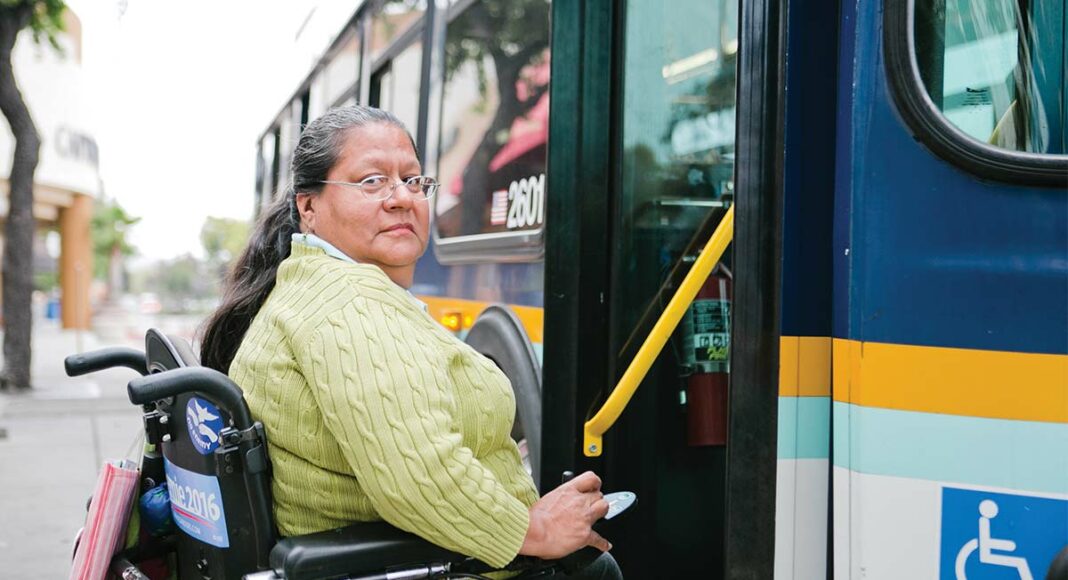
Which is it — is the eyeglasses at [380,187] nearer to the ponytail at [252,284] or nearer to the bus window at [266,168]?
the ponytail at [252,284]

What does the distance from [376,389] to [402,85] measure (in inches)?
150

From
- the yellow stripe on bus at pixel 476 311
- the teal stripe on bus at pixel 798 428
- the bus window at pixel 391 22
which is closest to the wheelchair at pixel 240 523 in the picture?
the teal stripe on bus at pixel 798 428

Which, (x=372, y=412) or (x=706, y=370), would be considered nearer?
(x=372, y=412)

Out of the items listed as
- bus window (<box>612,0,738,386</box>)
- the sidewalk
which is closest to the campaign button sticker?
bus window (<box>612,0,738,386</box>)

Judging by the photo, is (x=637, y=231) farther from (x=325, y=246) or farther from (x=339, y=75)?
(x=339, y=75)

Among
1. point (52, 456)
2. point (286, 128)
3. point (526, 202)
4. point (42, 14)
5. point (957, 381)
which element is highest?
point (42, 14)

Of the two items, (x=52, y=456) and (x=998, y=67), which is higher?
(x=998, y=67)

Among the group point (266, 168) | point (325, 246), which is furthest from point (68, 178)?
point (325, 246)

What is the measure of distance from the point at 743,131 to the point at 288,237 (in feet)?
3.24

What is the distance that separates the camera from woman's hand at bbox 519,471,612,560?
5.75ft

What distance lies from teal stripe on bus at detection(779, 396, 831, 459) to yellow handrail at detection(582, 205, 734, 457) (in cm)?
35

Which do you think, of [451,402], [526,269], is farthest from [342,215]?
[526,269]

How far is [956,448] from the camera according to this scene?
1.56m

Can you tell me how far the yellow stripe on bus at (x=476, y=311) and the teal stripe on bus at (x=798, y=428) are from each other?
1.21 metres
